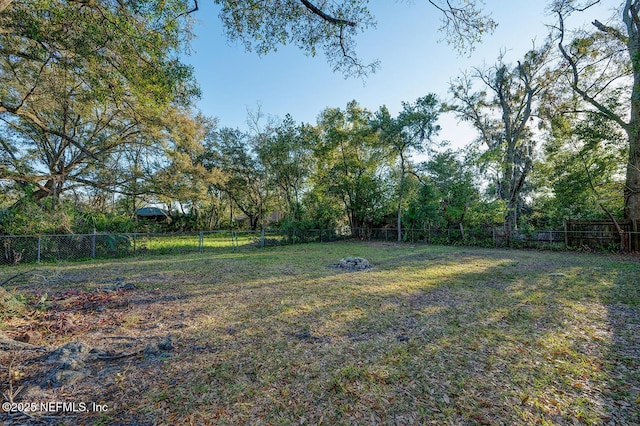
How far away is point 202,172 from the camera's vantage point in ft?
47.5

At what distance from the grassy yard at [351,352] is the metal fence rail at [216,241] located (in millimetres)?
4453

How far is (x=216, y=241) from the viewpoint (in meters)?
14.8

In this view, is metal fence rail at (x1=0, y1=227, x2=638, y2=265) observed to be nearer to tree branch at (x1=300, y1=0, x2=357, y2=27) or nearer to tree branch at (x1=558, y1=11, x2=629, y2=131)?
tree branch at (x1=558, y1=11, x2=629, y2=131)

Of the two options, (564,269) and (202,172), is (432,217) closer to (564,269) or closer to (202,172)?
(564,269)

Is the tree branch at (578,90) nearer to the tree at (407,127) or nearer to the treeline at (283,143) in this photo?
the treeline at (283,143)

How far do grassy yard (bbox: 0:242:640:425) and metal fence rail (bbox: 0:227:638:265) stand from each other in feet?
14.6

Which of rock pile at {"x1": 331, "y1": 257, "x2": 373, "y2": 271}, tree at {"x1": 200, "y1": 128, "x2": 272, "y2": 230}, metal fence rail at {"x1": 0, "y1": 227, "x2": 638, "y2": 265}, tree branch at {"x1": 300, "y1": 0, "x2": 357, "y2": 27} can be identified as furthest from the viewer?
tree at {"x1": 200, "y1": 128, "x2": 272, "y2": 230}

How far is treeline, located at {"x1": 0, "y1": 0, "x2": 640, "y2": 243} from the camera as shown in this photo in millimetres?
5066

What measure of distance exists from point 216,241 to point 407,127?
14552 millimetres

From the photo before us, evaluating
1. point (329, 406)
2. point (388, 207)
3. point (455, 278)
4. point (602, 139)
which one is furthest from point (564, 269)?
point (388, 207)

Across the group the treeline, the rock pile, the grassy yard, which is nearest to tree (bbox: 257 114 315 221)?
the treeline

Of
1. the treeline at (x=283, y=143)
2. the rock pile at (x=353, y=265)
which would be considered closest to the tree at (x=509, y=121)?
the treeline at (x=283, y=143)

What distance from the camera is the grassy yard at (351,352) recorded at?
1952mm

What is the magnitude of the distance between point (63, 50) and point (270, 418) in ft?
25.3
